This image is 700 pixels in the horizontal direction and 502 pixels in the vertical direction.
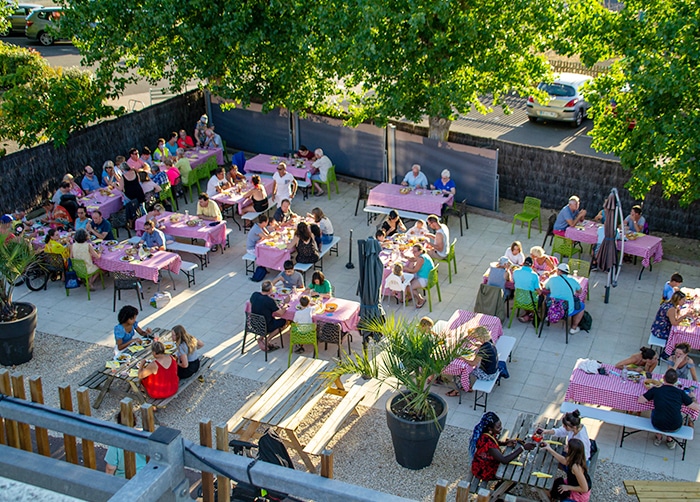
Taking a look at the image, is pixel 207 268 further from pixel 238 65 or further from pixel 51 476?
pixel 51 476

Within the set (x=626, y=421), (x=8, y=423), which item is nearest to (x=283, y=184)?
(x=626, y=421)

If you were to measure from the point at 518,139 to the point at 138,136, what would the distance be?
1199 centimetres

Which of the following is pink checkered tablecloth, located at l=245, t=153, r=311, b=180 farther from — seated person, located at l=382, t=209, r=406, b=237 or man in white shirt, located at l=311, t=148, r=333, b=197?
seated person, located at l=382, t=209, r=406, b=237

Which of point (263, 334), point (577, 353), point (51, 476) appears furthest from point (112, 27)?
point (51, 476)

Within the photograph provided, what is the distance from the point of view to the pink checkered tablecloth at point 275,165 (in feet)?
67.6

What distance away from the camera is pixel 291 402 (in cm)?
1152

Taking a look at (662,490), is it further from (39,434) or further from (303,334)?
(39,434)

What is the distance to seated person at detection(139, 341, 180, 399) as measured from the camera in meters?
12.1

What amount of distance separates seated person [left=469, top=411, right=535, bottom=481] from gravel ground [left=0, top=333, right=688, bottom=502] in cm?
71

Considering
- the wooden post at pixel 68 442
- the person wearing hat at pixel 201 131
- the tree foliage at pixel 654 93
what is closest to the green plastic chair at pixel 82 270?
the person wearing hat at pixel 201 131

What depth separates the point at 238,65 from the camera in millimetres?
20719

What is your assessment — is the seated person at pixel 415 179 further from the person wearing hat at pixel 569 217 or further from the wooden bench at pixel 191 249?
the wooden bench at pixel 191 249

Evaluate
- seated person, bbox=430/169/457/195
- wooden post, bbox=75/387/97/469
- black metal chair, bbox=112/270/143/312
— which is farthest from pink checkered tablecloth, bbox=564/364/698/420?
wooden post, bbox=75/387/97/469

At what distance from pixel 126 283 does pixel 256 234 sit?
9.25 feet
